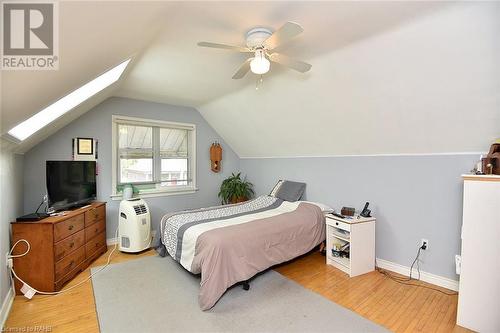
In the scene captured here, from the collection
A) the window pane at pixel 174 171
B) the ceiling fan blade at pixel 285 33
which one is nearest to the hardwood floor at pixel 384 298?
the ceiling fan blade at pixel 285 33

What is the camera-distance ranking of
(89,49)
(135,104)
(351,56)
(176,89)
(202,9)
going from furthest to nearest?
1. (135,104)
2. (176,89)
3. (351,56)
4. (202,9)
5. (89,49)

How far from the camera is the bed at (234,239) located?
2299 millimetres

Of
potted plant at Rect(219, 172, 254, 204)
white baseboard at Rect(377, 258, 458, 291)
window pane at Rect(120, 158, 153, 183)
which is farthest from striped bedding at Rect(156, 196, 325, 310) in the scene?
window pane at Rect(120, 158, 153, 183)

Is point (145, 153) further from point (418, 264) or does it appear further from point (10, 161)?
point (418, 264)

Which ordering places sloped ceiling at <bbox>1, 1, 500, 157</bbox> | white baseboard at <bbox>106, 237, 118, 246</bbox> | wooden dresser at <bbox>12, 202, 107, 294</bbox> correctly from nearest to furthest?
sloped ceiling at <bbox>1, 1, 500, 157</bbox> < wooden dresser at <bbox>12, 202, 107, 294</bbox> < white baseboard at <bbox>106, 237, 118, 246</bbox>

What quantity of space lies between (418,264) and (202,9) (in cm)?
346

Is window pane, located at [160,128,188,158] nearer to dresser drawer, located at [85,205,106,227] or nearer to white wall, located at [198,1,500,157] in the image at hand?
dresser drawer, located at [85,205,106,227]

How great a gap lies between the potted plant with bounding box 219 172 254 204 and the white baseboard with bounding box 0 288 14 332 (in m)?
3.32

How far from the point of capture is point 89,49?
4.85 ft

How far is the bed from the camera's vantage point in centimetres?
230

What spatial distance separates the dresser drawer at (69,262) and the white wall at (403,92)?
3082mm

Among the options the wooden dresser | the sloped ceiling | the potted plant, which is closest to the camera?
the sloped ceiling

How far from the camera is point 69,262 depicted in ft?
8.87

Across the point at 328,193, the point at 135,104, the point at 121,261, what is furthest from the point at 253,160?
the point at 121,261
